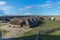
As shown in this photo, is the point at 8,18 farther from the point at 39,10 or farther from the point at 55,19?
the point at 55,19

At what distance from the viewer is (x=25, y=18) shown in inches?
137

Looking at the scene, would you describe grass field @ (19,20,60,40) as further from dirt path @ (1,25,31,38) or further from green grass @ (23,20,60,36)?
dirt path @ (1,25,31,38)

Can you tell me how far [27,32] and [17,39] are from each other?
11.2 inches

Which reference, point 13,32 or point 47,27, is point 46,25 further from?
point 13,32

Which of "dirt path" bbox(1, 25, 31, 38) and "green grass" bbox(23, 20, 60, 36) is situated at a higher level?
"green grass" bbox(23, 20, 60, 36)

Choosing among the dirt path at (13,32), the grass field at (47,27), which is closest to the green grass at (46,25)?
the grass field at (47,27)

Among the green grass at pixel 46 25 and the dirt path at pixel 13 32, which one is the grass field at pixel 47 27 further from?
the dirt path at pixel 13 32

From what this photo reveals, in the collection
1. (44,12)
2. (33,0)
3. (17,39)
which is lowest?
(17,39)

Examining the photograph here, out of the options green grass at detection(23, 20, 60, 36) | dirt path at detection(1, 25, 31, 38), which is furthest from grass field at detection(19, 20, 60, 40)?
dirt path at detection(1, 25, 31, 38)

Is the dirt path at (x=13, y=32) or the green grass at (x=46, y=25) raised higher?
the green grass at (x=46, y=25)

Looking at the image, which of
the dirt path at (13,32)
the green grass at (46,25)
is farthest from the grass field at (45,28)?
the dirt path at (13,32)

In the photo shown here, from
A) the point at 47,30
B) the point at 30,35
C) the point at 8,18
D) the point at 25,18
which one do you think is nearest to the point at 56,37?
the point at 47,30

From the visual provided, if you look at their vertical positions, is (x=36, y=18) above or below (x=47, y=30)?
above

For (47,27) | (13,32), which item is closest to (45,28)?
(47,27)
